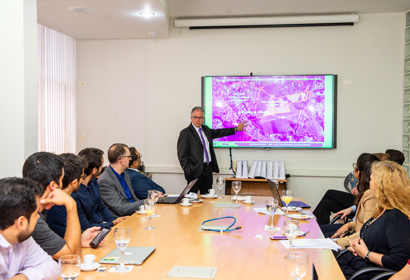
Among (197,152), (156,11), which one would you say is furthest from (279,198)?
(156,11)

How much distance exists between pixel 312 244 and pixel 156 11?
3701 mm

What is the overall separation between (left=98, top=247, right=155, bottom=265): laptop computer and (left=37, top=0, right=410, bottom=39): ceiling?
3307 millimetres

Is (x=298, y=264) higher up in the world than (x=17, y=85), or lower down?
A: lower down

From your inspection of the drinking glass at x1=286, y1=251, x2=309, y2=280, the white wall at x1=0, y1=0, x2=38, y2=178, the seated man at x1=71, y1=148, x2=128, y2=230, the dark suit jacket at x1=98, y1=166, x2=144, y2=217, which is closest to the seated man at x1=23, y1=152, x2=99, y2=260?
the seated man at x1=71, y1=148, x2=128, y2=230

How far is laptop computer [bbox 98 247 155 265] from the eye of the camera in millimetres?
2186

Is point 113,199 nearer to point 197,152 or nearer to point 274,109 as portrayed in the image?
point 197,152

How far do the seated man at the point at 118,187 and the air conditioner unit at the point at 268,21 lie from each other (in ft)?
9.79

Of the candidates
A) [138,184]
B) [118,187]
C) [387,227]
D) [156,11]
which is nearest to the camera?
[387,227]

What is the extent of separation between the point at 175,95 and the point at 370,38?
9.83 ft

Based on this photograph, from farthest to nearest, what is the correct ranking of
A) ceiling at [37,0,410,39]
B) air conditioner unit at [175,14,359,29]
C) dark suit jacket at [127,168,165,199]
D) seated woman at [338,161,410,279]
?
air conditioner unit at [175,14,359,29] < ceiling at [37,0,410,39] < dark suit jacket at [127,168,165,199] < seated woman at [338,161,410,279]

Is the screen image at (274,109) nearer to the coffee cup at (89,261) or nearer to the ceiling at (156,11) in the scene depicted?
the ceiling at (156,11)

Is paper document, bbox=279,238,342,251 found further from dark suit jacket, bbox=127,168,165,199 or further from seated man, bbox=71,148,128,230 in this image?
dark suit jacket, bbox=127,168,165,199

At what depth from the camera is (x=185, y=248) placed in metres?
2.53

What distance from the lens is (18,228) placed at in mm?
1724
